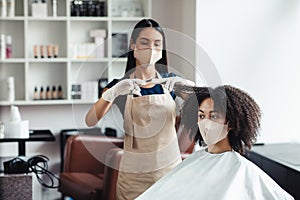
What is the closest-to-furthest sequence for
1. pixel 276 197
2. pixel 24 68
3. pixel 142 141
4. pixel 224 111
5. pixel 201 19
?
pixel 276 197
pixel 224 111
pixel 142 141
pixel 201 19
pixel 24 68

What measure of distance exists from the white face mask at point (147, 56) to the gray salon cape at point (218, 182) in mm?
372

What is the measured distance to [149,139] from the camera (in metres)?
1.86

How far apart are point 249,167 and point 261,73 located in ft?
7.12

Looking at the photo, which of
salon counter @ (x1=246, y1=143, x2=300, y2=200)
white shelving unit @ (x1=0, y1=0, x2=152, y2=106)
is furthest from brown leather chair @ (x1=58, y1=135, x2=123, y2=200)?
salon counter @ (x1=246, y1=143, x2=300, y2=200)

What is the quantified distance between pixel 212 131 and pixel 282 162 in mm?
938

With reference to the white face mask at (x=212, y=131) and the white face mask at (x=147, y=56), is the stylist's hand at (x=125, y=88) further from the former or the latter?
the white face mask at (x=212, y=131)

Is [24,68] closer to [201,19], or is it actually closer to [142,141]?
[201,19]

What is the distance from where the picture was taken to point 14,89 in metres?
4.29

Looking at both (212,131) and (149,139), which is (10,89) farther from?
(212,131)

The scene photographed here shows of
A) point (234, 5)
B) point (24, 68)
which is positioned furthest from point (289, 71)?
point (24, 68)

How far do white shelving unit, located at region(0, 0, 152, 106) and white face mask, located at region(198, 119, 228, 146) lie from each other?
8.14ft

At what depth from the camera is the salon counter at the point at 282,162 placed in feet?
7.71

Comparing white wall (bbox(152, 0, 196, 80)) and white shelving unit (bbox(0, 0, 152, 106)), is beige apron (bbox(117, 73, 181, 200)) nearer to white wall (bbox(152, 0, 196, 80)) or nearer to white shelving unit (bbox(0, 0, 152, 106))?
white wall (bbox(152, 0, 196, 80))

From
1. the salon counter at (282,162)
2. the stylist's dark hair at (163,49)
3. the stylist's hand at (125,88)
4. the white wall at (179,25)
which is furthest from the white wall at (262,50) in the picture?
the stylist's hand at (125,88)
